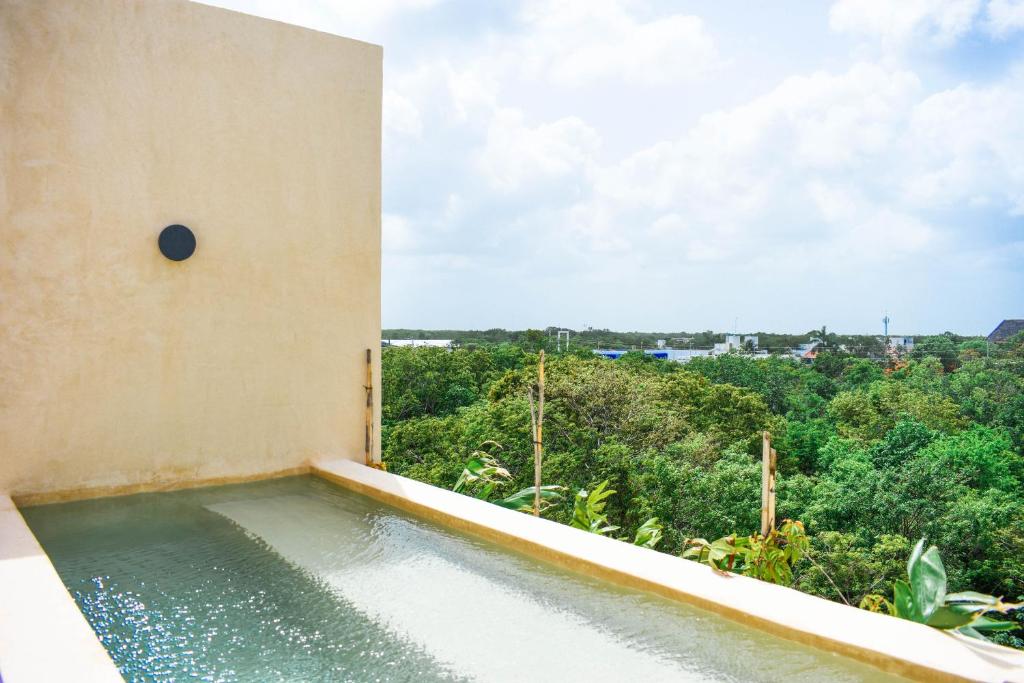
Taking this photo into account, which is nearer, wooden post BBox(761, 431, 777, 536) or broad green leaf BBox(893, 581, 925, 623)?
broad green leaf BBox(893, 581, 925, 623)

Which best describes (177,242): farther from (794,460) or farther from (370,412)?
(794,460)

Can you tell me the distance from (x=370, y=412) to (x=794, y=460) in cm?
2143

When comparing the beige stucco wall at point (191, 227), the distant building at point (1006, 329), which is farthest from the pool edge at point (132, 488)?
the distant building at point (1006, 329)

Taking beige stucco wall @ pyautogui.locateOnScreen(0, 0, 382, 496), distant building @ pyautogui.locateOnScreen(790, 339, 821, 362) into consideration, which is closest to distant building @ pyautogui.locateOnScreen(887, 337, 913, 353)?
distant building @ pyautogui.locateOnScreen(790, 339, 821, 362)

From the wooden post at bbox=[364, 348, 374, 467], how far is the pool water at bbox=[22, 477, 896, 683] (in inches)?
60.8

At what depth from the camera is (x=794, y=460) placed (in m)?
23.4

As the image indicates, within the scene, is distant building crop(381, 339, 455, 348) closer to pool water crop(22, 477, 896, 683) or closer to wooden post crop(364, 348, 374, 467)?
wooden post crop(364, 348, 374, 467)

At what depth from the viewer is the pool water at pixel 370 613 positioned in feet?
6.21

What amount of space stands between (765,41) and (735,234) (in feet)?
85.0

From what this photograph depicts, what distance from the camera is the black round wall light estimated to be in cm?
401

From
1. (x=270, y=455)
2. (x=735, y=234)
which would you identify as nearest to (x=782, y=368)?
(x=735, y=234)

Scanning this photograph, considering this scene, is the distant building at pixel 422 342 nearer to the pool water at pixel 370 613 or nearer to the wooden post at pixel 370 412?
the wooden post at pixel 370 412

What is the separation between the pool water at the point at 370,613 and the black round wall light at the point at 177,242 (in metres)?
1.50

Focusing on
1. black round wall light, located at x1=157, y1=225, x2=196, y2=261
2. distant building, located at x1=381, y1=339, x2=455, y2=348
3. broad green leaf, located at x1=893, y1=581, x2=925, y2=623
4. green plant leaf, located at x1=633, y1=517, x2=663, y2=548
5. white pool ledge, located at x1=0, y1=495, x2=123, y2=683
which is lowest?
green plant leaf, located at x1=633, y1=517, x2=663, y2=548
